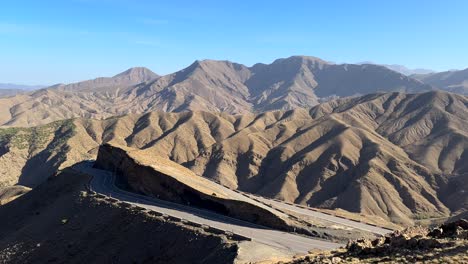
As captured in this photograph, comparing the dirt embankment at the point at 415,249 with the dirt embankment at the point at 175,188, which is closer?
the dirt embankment at the point at 415,249

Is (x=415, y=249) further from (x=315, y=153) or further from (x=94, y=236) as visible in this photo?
(x=315, y=153)

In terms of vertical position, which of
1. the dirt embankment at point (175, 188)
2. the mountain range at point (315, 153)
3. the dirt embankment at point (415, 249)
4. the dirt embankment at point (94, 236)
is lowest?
the mountain range at point (315, 153)

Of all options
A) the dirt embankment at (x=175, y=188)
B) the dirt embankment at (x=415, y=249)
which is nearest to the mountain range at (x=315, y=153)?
the dirt embankment at (x=175, y=188)

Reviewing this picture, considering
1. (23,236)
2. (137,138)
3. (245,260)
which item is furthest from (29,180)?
(245,260)

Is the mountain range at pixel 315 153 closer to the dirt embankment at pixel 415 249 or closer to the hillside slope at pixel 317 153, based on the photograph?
the hillside slope at pixel 317 153

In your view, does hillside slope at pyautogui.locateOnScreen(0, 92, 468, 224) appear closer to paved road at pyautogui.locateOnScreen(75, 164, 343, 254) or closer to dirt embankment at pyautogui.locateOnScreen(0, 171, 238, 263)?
dirt embankment at pyautogui.locateOnScreen(0, 171, 238, 263)

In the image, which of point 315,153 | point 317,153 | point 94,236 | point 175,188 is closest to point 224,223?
point 175,188

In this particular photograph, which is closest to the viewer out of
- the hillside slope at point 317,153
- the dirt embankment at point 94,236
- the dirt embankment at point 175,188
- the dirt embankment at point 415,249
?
the dirt embankment at point 415,249
